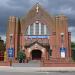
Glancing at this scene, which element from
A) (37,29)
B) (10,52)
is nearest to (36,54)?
(37,29)

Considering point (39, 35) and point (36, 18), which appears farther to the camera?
point (36, 18)

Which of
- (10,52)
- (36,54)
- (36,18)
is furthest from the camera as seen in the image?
(36,18)

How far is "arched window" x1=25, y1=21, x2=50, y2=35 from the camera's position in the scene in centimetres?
6375

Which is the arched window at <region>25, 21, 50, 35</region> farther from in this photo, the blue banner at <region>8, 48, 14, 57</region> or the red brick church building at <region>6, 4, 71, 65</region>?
the blue banner at <region>8, 48, 14, 57</region>

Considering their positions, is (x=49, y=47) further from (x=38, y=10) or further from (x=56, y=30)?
(x=38, y=10)

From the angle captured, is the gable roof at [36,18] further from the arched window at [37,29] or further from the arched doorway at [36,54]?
the arched doorway at [36,54]

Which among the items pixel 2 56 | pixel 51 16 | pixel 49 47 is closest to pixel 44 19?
pixel 51 16

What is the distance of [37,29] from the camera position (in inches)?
2522

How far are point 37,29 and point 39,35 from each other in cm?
151

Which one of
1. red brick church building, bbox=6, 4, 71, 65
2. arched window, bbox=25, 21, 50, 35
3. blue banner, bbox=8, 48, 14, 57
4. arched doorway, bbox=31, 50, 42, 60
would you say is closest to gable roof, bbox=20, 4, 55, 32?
red brick church building, bbox=6, 4, 71, 65

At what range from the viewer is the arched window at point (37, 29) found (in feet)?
209

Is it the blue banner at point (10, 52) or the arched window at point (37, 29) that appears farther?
the arched window at point (37, 29)

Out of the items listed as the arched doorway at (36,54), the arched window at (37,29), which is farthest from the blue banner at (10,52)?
the arched window at (37,29)

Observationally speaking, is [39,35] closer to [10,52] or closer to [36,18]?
[36,18]
